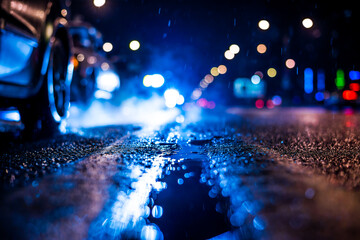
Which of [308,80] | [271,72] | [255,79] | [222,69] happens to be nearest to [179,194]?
[308,80]

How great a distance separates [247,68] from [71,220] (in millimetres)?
62098

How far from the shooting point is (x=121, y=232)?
6.14ft

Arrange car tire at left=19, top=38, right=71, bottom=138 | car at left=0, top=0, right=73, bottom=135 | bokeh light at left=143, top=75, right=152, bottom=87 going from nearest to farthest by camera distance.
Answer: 1. car at left=0, top=0, right=73, bottom=135
2. car tire at left=19, top=38, right=71, bottom=138
3. bokeh light at left=143, top=75, right=152, bottom=87

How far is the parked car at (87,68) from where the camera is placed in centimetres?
870

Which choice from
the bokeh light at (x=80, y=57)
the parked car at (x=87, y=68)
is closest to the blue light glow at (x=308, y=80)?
the parked car at (x=87, y=68)

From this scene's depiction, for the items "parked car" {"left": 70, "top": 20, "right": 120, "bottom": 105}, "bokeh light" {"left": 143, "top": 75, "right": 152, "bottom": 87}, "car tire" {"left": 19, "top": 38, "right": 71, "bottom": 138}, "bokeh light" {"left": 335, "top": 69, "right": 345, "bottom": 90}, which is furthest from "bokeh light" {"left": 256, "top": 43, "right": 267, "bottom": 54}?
"car tire" {"left": 19, "top": 38, "right": 71, "bottom": 138}

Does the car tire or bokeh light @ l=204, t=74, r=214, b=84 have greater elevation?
bokeh light @ l=204, t=74, r=214, b=84

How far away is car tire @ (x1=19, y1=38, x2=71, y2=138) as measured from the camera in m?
5.31

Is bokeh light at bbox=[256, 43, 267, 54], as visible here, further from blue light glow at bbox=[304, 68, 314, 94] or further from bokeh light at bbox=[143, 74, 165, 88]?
bokeh light at bbox=[143, 74, 165, 88]

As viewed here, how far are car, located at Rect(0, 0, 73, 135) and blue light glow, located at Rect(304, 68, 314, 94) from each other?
1638 inches

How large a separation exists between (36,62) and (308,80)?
142ft

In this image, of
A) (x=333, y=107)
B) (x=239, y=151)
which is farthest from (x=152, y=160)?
(x=333, y=107)

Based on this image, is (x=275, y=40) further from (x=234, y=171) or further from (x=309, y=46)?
(x=234, y=171)

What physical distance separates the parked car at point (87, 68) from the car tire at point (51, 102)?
1567 mm
